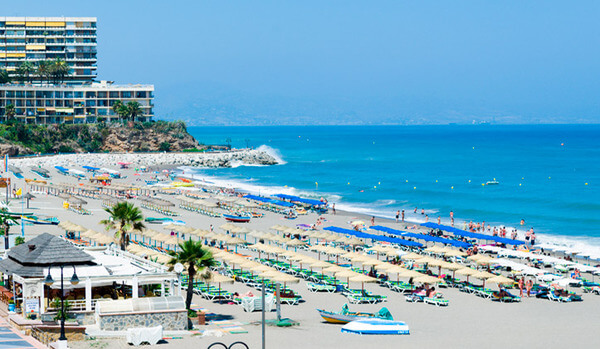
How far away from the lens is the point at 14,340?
1098 inches

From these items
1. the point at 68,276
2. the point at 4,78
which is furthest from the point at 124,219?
the point at 4,78

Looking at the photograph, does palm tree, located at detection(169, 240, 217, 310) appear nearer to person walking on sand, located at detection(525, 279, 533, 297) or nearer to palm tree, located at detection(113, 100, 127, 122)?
person walking on sand, located at detection(525, 279, 533, 297)

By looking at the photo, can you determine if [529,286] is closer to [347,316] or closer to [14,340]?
[347,316]

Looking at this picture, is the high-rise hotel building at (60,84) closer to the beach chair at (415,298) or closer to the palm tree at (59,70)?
the palm tree at (59,70)

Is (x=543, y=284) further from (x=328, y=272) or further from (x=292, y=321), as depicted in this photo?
(x=292, y=321)

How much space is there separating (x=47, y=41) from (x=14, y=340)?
468 ft

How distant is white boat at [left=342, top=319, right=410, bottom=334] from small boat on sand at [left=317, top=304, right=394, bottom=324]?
1018 mm

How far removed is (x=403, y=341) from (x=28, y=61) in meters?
140

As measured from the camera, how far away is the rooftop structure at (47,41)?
525 feet

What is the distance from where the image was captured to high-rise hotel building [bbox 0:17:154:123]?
476ft

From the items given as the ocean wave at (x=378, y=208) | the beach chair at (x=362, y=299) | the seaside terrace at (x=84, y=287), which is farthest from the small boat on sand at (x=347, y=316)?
the ocean wave at (x=378, y=208)

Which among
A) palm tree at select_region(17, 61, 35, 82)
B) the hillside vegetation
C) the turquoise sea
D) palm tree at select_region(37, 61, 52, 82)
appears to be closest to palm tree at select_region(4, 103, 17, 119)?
the hillside vegetation

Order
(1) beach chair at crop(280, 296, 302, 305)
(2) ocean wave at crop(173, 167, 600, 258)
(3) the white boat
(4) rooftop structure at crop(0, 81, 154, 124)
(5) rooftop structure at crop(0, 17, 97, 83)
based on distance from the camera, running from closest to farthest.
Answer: (3) the white boat → (1) beach chair at crop(280, 296, 302, 305) → (2) ocean wave at crop(173, 167, 600, 258) → (4) rooftop structure at crop(0, 81, 154, 124) → (5) rooftop structure at crop(0, 17, 97, 83)

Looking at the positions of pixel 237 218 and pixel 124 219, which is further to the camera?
pixel 237 218
